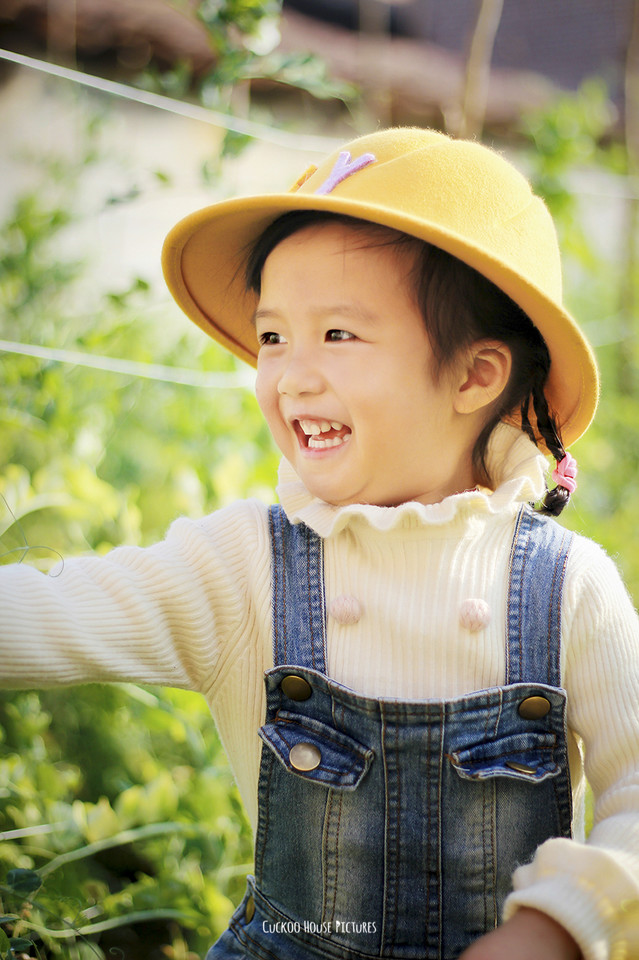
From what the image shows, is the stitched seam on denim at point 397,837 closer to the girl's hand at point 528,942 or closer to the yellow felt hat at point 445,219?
the girl's hand at point 528,942

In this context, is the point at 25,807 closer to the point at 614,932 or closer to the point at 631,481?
the point at 614,932

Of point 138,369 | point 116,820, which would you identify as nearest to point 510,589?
point 116,820

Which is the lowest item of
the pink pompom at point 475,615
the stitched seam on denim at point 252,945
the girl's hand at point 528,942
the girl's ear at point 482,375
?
the stitched seam on denim at point 252,945

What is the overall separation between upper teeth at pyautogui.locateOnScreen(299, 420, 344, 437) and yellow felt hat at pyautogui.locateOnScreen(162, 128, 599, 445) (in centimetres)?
28

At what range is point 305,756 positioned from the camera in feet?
3.94

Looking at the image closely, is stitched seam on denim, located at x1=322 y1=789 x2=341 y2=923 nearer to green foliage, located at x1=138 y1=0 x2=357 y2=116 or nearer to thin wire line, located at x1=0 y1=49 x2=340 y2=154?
thin wire line, located at x1=0 y1=49 x2=340 y2=154

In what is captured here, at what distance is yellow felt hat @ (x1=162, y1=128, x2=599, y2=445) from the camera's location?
3.88ft

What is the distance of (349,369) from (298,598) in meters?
0.33

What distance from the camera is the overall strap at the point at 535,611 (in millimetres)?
1229

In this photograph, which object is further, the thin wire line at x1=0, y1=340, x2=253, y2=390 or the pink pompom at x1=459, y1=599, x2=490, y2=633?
the thin wire line at x1=0, y1=340, x2=253, y2=390

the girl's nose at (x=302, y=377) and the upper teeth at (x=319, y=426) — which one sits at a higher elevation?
the girl's nose at (x=302, y=377)

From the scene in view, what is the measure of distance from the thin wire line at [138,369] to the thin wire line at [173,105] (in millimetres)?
562

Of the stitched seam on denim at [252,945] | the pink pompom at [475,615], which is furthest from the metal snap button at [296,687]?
the stitched seam on denim at [252,945]

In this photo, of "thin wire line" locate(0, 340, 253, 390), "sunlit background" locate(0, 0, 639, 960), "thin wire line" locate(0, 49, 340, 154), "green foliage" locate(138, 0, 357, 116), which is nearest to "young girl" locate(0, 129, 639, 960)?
"sunlit background" locate(0, 0, 639, 960)
